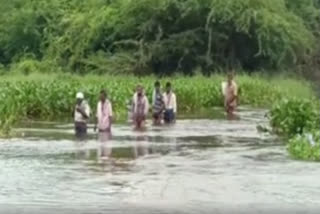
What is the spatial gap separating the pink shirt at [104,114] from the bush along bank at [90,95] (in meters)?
2.55

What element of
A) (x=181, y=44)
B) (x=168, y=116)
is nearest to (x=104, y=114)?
(x=168, y=116)

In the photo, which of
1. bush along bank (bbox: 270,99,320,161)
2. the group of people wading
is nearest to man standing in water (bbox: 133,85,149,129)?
the group of people wading

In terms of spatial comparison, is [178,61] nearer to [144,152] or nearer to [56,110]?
[56,110]

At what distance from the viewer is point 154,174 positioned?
54.9 feet

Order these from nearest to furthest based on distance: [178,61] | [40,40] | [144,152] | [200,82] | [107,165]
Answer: [107,165]
[144,152]
[200,82]
[178,61]
[40,40]

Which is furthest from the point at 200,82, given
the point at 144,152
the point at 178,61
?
the point at 144,152

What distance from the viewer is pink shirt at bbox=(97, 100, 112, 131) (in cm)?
2505

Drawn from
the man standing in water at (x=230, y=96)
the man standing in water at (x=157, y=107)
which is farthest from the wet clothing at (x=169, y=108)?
the man standing in water at (x=230, y=96)

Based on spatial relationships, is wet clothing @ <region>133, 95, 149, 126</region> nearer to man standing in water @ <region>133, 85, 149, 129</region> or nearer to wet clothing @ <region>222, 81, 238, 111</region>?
man standing in water @ <region>133, 85, 149, 129</region>

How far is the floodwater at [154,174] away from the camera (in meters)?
13.2

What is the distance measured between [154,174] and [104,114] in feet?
28.2

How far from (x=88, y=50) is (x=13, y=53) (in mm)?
10666

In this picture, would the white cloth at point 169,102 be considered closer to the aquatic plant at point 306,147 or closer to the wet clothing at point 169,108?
the wet clothing at point 169,108

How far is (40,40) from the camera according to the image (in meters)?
60.2
